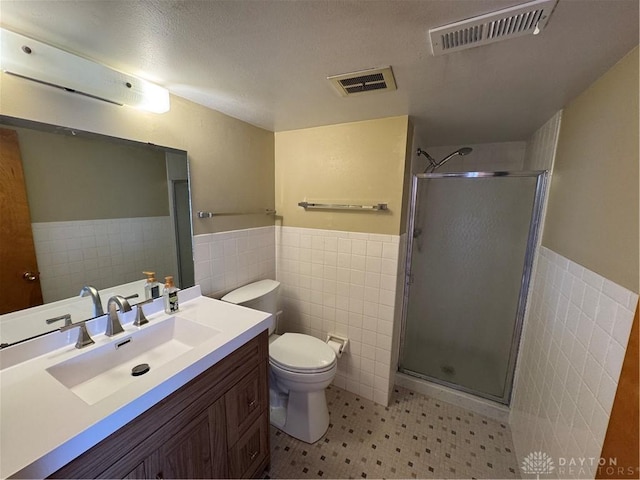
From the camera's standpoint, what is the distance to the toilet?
1578 millimetres

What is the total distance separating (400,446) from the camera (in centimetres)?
161

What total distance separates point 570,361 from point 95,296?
6.49 feet

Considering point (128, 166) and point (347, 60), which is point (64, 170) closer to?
point (128, 166)

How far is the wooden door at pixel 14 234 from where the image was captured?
0.93 metres

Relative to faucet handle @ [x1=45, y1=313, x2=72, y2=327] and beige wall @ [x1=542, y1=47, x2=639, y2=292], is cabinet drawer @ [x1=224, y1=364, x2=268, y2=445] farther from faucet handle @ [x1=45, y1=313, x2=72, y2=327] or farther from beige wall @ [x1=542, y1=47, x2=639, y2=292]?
beige wall @ [x1=542, y1=47, x2=639, y2=292]

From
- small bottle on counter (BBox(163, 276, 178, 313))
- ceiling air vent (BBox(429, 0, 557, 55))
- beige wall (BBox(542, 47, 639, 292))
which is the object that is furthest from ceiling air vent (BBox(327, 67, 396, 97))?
small bottle on counter (BBox(163, 276, 178, 313))

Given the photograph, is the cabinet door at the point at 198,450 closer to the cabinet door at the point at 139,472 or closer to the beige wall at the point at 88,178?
the cabinet door at the point at 139,472

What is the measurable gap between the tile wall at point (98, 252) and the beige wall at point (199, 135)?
24cm

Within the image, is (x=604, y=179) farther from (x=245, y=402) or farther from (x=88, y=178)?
(x=88, y=178)

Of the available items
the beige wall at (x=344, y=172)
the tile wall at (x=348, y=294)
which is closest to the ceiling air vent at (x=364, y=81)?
the beige wall at (x=344, y=172)

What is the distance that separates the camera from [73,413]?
727 millimetres

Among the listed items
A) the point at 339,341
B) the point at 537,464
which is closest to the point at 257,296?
the point at 339,341

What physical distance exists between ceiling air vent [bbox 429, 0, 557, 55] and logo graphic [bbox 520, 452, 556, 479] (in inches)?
65.8

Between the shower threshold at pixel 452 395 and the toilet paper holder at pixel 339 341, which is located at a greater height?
the toilet paper holder at pixel 339 341
